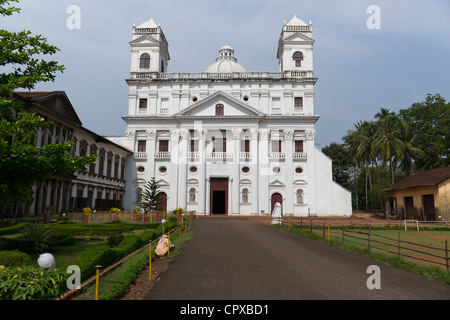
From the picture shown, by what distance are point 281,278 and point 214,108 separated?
112ft

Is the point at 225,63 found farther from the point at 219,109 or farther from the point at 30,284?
the point at 30,284

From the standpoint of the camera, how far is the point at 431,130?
4469 cm

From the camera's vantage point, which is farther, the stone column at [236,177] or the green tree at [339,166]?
the green tree at [339,166]

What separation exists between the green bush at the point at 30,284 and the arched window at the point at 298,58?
140ft

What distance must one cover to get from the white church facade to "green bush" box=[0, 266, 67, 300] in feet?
109

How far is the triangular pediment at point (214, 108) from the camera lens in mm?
40688

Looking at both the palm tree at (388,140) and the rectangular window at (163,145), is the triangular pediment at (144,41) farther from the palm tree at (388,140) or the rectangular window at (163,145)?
the palm tree at (388,140)

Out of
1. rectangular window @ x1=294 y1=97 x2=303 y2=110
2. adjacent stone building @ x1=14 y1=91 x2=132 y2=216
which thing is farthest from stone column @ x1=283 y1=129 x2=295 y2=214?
adjacent stone building @ x1=14 y1=91 x2=132 y2=216

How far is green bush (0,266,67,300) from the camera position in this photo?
6121 millimetres

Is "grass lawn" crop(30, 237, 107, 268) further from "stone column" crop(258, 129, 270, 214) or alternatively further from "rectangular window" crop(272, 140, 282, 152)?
"rectangular window" crop(272, 140, 282, 152)

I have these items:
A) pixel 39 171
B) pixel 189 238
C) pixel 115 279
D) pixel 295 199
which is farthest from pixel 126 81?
pixel 115 279

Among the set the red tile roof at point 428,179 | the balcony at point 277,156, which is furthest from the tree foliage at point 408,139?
the balcony at point 277,156
